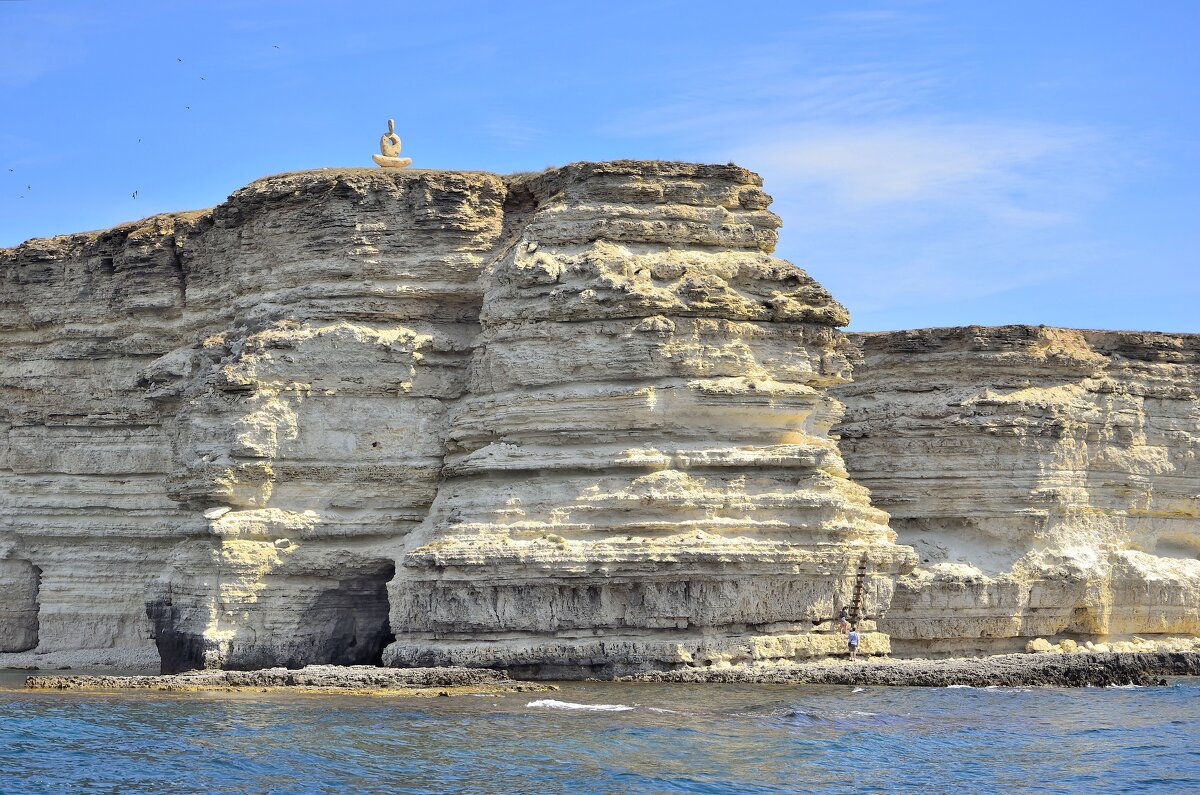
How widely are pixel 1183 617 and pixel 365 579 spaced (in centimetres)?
1761

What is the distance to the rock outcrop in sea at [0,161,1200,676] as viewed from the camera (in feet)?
95.0

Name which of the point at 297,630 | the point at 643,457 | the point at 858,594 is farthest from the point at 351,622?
the point at 858,594

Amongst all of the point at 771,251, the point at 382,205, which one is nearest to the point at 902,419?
the point at 771,251

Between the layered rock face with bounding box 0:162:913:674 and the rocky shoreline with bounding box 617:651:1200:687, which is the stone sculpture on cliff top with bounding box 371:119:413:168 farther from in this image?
the rocky shoreline with bounding box 617:651:1200:687

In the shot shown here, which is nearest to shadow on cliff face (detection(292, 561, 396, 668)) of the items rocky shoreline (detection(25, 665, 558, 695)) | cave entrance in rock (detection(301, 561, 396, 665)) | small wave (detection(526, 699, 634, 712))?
cave entrance in rock (detection(301, 561, 396, 665))

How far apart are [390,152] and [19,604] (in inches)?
478

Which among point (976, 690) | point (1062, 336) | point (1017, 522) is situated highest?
point (1062, 336)

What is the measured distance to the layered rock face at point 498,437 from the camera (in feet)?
94.3

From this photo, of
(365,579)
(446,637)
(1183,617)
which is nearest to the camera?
(446,637)

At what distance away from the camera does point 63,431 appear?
35844 mm

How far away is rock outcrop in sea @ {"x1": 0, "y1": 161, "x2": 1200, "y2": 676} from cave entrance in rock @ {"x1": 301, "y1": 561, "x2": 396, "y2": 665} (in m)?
0.06

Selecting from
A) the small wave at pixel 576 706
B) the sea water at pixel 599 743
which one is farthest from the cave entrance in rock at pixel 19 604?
the small wave at pixel 576 706

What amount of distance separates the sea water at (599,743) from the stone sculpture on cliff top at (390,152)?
11.3 m

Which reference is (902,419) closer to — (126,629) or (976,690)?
(976,690)
